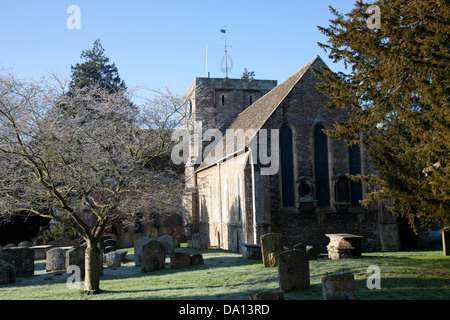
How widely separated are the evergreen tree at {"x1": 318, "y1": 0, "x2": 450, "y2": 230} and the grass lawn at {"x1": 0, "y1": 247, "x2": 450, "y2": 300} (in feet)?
5.23

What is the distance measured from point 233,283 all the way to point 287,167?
9.96 m

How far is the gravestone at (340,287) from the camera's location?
770cm

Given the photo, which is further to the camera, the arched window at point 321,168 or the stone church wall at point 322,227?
the arched window at point 321,168

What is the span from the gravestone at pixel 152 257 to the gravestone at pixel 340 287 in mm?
8892

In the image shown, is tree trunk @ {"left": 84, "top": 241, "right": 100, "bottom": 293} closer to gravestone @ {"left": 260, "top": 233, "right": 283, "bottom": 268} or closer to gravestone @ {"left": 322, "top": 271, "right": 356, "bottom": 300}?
gravestone @ {"left": 260, "top": 233, "right": 283, "bottom": 268}

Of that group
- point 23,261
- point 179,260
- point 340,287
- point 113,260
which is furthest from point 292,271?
point 23,261

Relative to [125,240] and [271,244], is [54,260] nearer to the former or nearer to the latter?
[271,244]

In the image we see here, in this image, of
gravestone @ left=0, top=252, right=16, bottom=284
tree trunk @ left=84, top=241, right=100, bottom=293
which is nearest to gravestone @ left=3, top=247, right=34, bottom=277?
gravestone @ left=0, top=252, right=16, bottom=284

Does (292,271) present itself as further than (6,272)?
No

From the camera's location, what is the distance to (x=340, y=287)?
7711mm

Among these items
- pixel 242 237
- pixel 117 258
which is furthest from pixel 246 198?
pixel 117 258

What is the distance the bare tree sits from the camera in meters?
10.2

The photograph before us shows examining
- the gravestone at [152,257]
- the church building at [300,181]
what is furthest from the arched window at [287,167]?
the gravestone at [152,257]

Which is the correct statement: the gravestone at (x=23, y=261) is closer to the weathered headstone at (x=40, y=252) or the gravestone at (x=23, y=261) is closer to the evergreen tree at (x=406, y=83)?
the weathered headstone at (x=40, y=252)
